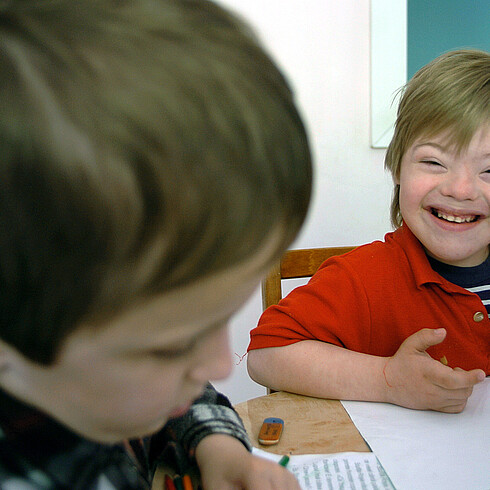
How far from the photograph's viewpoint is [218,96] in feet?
0.70

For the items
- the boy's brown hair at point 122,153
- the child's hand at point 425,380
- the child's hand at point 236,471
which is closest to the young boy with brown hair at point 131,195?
the boy's brown hair at point 122,153

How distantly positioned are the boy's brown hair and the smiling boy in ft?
1.82

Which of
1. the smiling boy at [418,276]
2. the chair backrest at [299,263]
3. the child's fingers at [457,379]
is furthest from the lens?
the chair backrest at [299,263]

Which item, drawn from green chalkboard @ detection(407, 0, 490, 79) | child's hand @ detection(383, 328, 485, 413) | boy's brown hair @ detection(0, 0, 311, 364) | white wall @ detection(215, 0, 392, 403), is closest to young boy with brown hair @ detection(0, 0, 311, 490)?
boy's brown hair @ detection(0, 0, 311, 364)

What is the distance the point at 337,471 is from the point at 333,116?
1406 mm

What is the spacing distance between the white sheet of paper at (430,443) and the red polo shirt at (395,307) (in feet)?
0.53

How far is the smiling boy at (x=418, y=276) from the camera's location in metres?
0.79

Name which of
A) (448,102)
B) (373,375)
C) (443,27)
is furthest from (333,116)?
(373,375)

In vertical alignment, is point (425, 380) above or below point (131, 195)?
below

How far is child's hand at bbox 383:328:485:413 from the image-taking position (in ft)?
2.16

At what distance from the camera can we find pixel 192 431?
0.53 metres

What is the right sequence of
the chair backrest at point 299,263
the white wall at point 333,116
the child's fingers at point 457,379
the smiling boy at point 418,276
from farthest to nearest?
the white wall at point 333,116 < the chair backrest at point 299,263 < the smiling boy at point 418,276 < the child's fingers at point 457,379

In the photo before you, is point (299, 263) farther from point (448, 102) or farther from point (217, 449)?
point (217, 449)

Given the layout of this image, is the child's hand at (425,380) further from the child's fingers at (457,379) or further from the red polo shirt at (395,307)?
the red polo shirt at (395,307)
